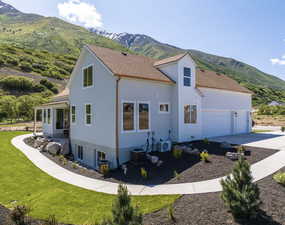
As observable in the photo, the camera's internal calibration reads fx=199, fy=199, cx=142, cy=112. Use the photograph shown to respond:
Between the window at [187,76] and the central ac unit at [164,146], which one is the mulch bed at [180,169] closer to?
the central ac unit at [164,146]

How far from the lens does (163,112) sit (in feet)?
47.3

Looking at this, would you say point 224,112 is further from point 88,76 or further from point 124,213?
point 124,213

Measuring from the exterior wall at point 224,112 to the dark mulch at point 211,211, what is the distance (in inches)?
454

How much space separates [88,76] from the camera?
49.5 ft

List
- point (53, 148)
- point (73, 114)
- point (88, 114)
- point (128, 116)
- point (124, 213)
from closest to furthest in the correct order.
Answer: point (124, 213) < point (128, 116) < point (88, 114) < point (53, 148) < point (73, 114)

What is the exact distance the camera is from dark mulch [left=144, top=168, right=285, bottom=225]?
529 cm

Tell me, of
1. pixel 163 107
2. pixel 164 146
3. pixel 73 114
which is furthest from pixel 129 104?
pixel 73 114

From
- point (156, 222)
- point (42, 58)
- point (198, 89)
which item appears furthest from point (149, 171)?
point (42, 58)

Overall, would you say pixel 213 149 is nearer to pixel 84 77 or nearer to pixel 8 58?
pixel 84 77

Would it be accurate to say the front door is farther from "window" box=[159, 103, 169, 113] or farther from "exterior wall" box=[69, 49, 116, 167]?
"window" box=[159, 103, 169, 113]

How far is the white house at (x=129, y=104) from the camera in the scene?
12305 mm

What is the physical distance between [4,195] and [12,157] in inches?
283

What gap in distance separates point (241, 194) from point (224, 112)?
16260 mm

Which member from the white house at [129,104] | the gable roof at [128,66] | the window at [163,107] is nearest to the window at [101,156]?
the white house at [129,104]
